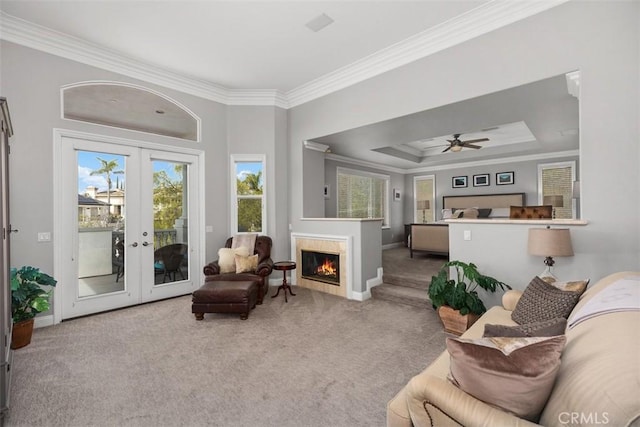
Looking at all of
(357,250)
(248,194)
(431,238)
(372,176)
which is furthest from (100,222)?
(372,176)

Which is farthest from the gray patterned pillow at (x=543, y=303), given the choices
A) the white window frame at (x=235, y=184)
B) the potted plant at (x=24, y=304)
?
the potted plant at (x=24, y=304)

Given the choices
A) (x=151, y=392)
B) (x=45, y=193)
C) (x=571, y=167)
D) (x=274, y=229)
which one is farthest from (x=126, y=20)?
(x=571, y=167)

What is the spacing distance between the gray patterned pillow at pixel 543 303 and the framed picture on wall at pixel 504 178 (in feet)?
Answer: 21.4

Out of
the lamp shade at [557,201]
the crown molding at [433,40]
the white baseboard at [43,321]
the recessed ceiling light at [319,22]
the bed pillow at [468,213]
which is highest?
the recessed ceiling light at [319,22]

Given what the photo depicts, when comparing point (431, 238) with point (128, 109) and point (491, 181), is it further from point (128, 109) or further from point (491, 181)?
point (128, 109)

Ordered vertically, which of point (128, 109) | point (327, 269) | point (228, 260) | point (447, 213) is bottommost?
point (327, 269)

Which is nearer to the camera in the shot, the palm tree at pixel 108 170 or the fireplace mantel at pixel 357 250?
the palm tree at pixel 108 170

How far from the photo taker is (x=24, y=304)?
116 inches

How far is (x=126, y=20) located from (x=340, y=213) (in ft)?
18.0

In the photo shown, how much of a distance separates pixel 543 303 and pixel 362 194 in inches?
249

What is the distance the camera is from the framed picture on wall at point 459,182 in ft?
28.4

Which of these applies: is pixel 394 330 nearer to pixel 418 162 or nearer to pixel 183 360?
pixel 183 360

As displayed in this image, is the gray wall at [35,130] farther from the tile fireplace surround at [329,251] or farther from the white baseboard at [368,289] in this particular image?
the white baseboard at [368,289]

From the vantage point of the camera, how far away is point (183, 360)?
8.84 feet
